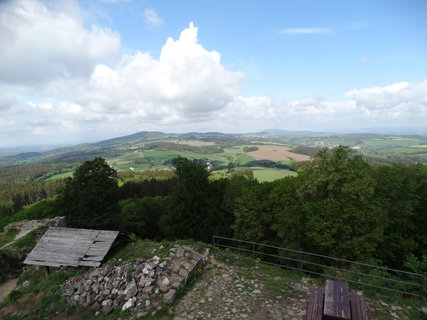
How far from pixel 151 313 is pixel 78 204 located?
647 inches

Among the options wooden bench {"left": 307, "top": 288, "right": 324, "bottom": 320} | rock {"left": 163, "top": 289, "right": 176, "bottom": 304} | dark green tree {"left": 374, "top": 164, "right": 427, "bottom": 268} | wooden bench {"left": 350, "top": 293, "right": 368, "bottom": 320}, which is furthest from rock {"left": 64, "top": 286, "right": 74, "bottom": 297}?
dark green tree {"left": 374, "top": 164, "right": 427, "bottom": 268}

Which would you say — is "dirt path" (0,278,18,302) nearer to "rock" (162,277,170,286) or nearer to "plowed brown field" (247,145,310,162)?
"rock" (162,277,170,286)

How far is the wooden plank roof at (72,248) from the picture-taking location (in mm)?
11063

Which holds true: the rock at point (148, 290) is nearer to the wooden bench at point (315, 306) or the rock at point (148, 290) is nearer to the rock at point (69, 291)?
the rock at point (69, 291)

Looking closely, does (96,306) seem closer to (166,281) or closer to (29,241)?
(166,281)

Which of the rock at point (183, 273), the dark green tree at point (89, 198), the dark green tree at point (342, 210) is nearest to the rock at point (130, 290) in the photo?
the rock at point (183, 273)

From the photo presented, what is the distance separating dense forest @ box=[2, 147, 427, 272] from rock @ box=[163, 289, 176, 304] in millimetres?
9996

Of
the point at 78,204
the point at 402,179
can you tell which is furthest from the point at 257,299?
the point at 78,204

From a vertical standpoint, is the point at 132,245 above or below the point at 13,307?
above

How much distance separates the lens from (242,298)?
796cm

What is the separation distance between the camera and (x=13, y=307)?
10312mm

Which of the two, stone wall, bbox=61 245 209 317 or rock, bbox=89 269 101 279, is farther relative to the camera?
rock, bbox=89 269 101 279

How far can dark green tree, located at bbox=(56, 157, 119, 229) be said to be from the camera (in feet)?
65.7

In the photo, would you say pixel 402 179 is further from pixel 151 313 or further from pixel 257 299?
pixel 151 313
